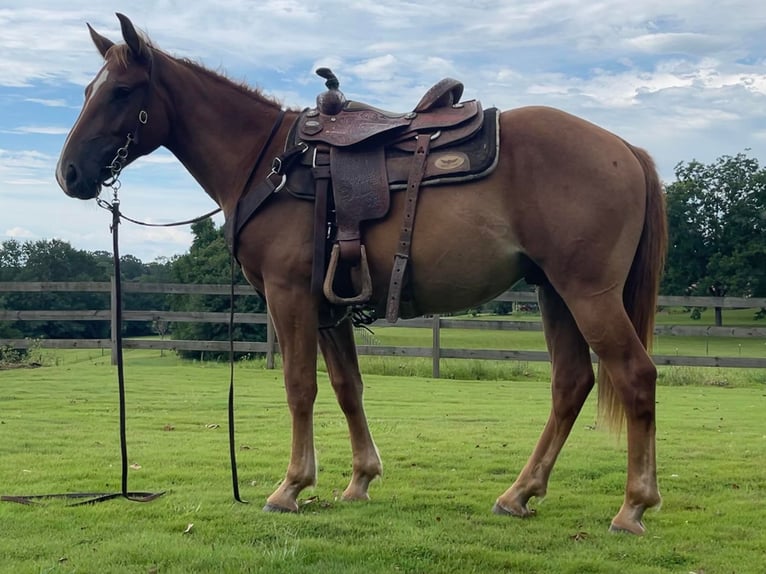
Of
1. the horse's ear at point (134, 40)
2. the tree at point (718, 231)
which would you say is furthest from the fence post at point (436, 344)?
the tree at point (718, 231)

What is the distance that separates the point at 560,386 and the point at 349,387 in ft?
4.09

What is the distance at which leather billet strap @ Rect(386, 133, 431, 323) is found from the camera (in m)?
3.62

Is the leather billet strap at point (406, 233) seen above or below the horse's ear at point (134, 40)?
below

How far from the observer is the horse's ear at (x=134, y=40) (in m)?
3.78

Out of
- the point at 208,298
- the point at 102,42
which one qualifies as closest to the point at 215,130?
the point at 102,42

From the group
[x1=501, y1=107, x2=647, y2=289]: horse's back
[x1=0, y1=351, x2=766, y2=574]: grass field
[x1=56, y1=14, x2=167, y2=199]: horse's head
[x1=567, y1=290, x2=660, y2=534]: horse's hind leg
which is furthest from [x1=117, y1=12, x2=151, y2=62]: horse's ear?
[x1=567, y1=290, x2=660, y2=534]: horse's hind leg

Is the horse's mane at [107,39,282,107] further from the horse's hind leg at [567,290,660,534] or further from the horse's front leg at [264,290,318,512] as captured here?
the horse's hind leg at [567,290,660,534]

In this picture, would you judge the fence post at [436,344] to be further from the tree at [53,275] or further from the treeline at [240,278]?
the tree at [53,275]

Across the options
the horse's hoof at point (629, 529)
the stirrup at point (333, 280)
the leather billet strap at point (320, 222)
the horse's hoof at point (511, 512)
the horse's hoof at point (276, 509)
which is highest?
the leather billet strap at point (320, 222)

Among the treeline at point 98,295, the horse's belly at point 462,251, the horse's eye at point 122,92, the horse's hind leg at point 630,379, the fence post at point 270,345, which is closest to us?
the horse's hind leg at point 630,379

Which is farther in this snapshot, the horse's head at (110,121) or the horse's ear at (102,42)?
the horse's ear at (102,42)

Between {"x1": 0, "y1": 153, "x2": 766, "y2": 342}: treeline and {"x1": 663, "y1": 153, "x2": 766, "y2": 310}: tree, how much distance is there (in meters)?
0.06

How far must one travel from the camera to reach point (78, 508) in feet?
12.6

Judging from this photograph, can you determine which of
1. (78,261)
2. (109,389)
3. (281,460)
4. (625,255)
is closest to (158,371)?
(109,389)
